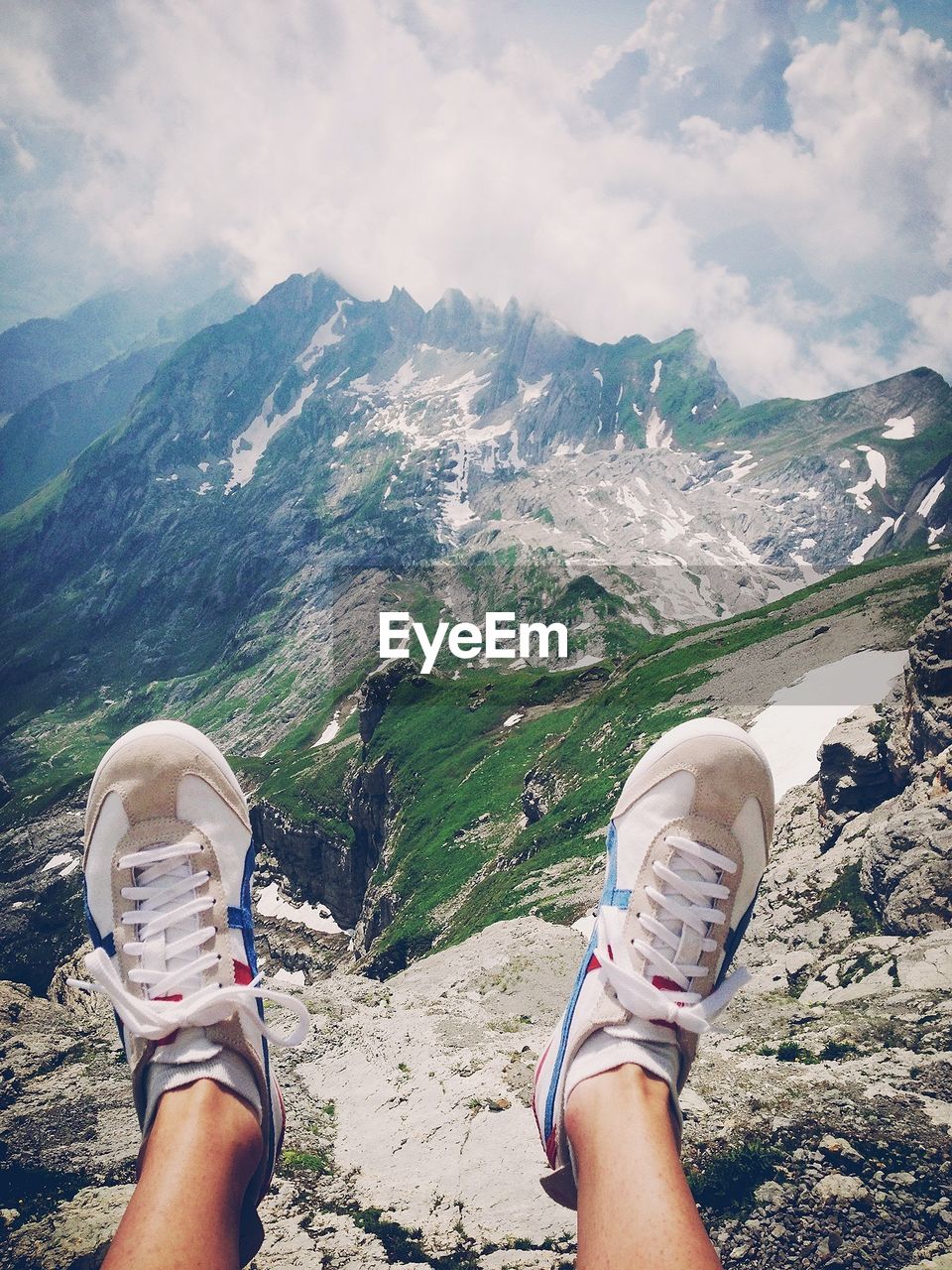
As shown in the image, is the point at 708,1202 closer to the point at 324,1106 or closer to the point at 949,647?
the point at 324,1106

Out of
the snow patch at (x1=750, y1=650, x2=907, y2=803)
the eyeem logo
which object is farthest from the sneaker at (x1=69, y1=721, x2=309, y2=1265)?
the eyeem logo

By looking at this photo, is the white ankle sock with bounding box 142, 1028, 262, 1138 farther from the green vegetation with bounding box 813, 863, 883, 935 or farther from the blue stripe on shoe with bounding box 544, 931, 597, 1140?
the green vegetation with bounding box 813, 863, 883, 935

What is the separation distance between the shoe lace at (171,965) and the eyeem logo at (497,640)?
144895 mm

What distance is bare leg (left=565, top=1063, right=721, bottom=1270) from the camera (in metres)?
3.39

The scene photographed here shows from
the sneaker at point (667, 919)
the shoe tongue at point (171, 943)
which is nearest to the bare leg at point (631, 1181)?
the sneaker at point (667, 919)

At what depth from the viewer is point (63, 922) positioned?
4124 inches

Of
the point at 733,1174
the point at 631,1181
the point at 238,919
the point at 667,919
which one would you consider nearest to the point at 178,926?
the point at 238,919

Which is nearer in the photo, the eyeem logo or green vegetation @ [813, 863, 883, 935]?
green vegetation @ [813, 863, 883, 935]

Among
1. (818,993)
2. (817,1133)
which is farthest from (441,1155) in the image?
(818,993)

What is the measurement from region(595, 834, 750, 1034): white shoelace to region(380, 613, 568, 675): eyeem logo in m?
145

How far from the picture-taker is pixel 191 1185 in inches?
148

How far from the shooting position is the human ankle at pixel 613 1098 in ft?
13.7

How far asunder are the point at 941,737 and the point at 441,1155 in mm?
11745

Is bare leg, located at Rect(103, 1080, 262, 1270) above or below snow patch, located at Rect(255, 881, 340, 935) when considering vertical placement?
above
